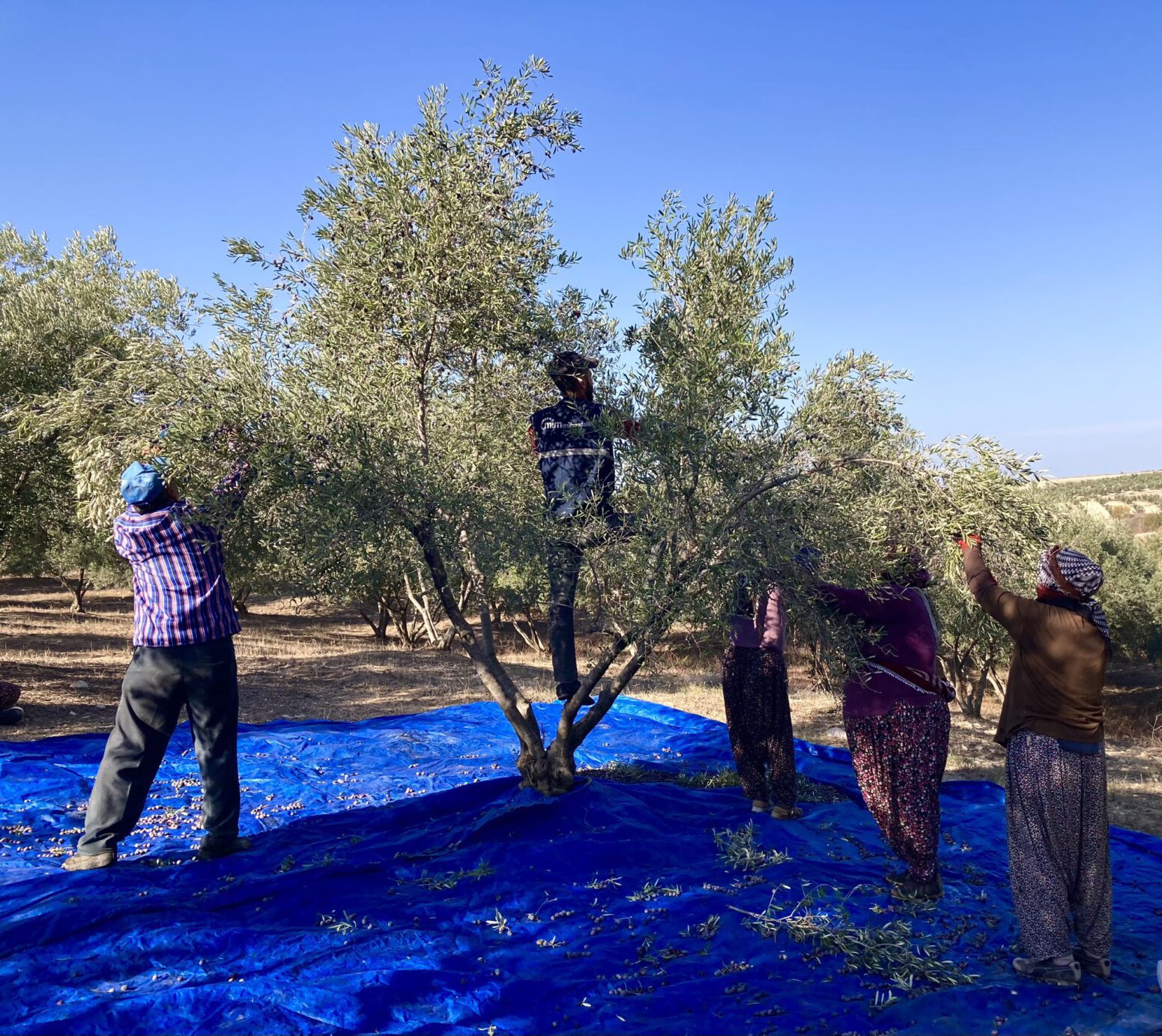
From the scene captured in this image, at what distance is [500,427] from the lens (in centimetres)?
720

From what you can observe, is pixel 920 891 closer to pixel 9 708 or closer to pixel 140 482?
pixel 140 482

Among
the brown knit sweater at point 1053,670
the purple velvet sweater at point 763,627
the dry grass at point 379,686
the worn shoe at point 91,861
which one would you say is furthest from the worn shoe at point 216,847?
the brown knit sweater at point 1053,670

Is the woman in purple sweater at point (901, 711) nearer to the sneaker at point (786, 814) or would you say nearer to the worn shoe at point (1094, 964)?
the worn shoe at point (1094, 964)

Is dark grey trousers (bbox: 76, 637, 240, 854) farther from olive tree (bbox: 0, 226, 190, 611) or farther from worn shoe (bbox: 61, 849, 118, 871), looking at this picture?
olive tree (bbox: 0, 226, 190, 611)

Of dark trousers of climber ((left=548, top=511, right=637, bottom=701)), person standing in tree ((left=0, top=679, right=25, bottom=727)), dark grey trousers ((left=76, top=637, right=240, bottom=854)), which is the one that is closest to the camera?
dark grey trousers ((left=76, top=637, right=240, bottom=854))

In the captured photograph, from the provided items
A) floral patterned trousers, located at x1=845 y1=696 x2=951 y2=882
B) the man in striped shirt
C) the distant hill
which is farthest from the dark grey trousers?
the distant hill

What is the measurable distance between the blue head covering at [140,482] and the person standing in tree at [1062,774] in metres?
5.31

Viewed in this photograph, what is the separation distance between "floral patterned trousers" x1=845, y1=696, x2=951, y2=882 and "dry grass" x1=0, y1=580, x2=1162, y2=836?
1.42 metres

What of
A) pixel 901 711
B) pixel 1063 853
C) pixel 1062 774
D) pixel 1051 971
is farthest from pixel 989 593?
pixel 1051 971

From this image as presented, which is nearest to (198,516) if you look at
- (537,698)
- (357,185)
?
(357,185)

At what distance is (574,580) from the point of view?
6656 millimetres

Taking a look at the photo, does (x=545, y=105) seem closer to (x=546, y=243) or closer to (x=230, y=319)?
(x=546, y=243)

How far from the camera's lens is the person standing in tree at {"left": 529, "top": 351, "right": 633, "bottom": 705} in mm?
6109

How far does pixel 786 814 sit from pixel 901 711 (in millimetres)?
1626
